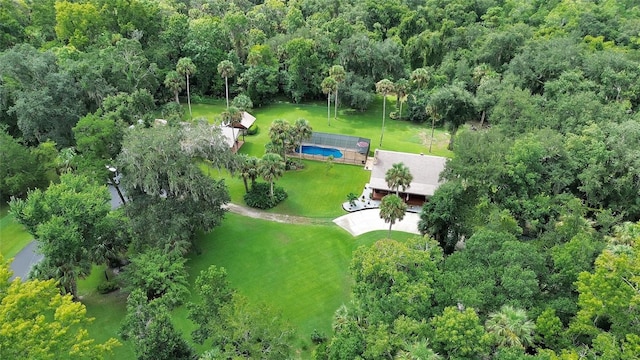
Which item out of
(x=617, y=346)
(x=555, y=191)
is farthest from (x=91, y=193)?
(x=555, y=191)

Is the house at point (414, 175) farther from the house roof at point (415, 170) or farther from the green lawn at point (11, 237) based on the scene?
the green lawn at point (11, 237)

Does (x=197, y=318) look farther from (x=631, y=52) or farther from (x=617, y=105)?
(x=631, y=52)

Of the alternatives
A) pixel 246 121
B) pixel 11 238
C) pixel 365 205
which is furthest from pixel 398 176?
pixel 11 238

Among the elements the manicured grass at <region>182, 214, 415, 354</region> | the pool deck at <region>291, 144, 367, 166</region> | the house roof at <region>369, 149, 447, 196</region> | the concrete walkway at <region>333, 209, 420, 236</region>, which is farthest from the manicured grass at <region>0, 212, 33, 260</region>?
the house roof at <region>369, 149, 447, 196</region>

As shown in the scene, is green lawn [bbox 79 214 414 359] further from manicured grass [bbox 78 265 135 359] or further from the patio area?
the patio area

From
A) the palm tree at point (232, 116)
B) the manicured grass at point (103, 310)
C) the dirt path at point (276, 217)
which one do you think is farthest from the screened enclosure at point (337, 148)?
the manicured grass at point (103, 310)
